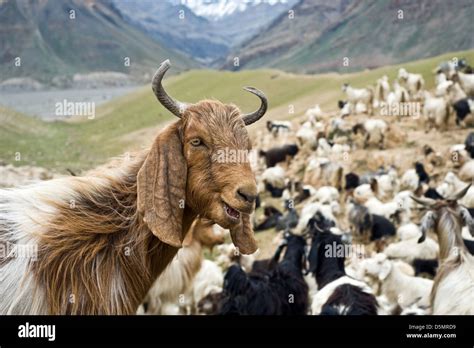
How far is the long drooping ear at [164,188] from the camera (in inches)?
161

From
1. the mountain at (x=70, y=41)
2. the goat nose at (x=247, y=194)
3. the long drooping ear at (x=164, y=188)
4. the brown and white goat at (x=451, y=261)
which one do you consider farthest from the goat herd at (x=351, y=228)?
the goat nose at (x=247, y=194)

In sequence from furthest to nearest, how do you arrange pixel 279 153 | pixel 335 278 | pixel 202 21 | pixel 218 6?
pixel 279 153 < pixel 202 21 < pixel 218 6 < pixel 335 278

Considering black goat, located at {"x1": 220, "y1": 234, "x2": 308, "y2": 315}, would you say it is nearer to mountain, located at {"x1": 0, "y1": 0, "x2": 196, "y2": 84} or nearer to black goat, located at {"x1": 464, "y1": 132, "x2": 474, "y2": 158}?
mountain, located at {"x1": 0, "y1": 0, "x2": 196, "y2": 84}

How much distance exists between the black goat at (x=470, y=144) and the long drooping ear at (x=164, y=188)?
27.7 feet

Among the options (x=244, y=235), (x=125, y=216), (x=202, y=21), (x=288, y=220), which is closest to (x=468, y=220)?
(x=288, y=220)

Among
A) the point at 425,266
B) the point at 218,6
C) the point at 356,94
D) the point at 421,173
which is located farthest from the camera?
the point at 356,94

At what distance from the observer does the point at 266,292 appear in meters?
9.06

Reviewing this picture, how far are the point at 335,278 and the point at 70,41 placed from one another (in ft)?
17.1

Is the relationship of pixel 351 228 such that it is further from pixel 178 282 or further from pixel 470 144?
pixel 178 282

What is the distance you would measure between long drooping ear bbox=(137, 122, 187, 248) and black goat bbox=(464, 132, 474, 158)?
8.45 meters

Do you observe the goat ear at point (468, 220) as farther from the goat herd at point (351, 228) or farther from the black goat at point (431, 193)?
the black goat at point (431, 193)

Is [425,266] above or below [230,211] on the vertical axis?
below

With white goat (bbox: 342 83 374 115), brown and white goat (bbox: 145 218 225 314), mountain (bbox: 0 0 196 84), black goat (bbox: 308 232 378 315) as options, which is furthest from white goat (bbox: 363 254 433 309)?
mountain (bbox: 0 0 196 84)

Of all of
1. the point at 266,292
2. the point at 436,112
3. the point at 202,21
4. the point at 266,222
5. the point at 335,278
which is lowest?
the point at 266,292
